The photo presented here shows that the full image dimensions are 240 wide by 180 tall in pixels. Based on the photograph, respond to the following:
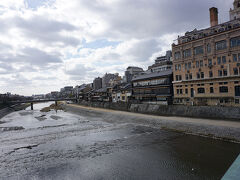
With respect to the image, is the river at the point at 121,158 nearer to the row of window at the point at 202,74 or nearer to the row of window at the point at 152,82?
the row of window at the point at 202,74

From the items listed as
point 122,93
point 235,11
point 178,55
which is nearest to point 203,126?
point 178,55

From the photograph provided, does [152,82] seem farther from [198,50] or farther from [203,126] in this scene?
[203,126]

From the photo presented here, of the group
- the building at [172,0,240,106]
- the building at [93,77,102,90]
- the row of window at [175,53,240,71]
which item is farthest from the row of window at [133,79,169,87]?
the building at [93,77,102,90]

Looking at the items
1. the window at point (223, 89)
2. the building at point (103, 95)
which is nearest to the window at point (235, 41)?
the window at point (223, 89)

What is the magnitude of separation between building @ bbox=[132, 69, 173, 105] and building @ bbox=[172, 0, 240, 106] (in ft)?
8.74

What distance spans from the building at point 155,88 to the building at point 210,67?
2664 mm

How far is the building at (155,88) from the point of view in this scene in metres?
50.2

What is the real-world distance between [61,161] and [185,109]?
32950 millimetres

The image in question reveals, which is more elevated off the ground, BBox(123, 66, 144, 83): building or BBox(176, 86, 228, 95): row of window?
BBox(123, 66, 144, 83): building

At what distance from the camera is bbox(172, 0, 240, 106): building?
35406 mm

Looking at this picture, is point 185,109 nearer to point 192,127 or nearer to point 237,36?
point 192,127

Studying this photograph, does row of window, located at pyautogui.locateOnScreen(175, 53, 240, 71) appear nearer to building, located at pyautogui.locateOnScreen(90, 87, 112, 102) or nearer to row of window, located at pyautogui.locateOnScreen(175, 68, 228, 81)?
row of window, located at pyautogui.locateOnScreen(175, 68, 228, 81)

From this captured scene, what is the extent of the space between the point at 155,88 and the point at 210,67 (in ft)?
63.1

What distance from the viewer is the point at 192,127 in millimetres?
28969
